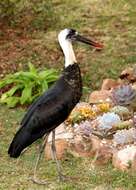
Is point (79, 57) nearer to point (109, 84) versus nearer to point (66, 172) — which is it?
point (109, 84)

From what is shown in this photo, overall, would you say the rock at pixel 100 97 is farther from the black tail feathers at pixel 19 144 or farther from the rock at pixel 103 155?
the black tail feathers at pixel 19 144

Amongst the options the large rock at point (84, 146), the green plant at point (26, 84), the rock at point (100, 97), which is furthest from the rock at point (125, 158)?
the green plant at point (26, 84)

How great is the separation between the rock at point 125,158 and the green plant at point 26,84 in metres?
3.06

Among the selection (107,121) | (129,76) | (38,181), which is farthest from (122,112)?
(38,181)

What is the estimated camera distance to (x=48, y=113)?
26.9 feet

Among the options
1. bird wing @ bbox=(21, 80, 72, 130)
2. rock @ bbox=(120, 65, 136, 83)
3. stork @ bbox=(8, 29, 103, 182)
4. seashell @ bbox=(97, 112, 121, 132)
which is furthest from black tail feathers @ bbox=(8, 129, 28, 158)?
rock @ bbox=(120, 65, 136, 83)

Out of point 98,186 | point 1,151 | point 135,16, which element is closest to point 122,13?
point 135,16

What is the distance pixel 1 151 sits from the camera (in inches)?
375

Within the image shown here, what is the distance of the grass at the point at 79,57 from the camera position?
8.39 m

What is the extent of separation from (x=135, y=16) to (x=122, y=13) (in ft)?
1.20

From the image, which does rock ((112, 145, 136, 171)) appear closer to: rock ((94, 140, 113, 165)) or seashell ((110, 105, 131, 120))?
rock ((94, 140, 113, 165))

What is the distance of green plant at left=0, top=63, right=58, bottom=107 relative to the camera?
449 inches

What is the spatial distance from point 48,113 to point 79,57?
5.29 m


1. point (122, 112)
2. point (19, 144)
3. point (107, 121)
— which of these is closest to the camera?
point (19, 144)
